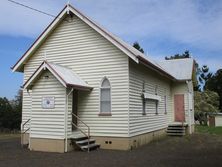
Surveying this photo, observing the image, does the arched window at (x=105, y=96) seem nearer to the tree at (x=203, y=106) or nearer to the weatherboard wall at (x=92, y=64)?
the weatherboard wall at (x=92, y=64)

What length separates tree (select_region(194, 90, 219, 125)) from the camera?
178 feet

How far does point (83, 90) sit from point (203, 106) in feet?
134

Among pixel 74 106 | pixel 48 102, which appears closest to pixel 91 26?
pixel 74 106

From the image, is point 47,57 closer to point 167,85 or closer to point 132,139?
point 132,139

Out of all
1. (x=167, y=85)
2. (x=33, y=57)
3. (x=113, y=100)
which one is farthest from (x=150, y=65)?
(x=167, y=85)

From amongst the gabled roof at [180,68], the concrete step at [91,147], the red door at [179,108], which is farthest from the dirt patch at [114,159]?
the gabled roof at [180,68]

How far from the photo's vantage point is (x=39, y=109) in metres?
16.4

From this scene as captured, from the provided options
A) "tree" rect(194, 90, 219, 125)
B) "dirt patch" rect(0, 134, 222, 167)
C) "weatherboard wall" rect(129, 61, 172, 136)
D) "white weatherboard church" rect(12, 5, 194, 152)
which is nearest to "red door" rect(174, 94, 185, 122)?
"weatherboard wall" rect(129, 61, 172, 136)

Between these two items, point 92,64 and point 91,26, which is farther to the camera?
point 92,64

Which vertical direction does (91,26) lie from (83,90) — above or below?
above

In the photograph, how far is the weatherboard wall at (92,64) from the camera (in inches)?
658

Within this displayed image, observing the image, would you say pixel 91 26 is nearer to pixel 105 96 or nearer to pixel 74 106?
pixel 105 96

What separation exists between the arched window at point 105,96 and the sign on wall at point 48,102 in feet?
8.68

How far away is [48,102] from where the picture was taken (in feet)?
53.1
